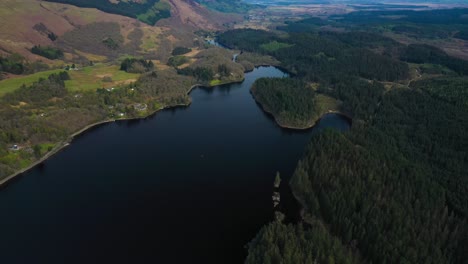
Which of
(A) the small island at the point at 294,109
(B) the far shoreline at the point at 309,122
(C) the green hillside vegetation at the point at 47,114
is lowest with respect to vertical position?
(B) the far shoreline at the point at 309,122

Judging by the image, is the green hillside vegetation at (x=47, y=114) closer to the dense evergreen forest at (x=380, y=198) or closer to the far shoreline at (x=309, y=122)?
the far shoreline at (x=309, y=122)

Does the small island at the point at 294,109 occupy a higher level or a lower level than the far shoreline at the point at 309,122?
higher

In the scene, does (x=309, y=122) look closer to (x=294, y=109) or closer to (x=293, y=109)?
(x=294, y=109)

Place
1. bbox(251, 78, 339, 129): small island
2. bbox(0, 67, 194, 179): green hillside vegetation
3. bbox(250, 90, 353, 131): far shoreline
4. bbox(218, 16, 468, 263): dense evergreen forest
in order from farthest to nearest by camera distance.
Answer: bbox(251, 78, 339, 129): small island
bbox(250, 90, 353, 131): far shoreline
bbox(0, 67, 194, 179): green hillside vegetation
bbox(218, 16, 468, 263): dense evergreen forest

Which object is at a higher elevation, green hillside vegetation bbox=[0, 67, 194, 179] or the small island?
green hillside vegetation bbox=[0, 67, 194, 179]

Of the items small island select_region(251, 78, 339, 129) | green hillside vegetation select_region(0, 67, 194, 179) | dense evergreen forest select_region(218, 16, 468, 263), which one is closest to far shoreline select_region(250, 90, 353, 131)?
small island select_region(251, 78, 339, 129)

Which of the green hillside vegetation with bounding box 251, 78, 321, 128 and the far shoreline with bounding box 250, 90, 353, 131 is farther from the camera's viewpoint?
the green hillside vegetation with bounding box 251, 78, 321, 128

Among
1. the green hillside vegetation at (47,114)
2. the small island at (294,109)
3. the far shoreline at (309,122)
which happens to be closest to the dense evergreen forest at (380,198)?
the far shoreline at (309,122)

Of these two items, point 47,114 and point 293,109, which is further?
point 293,109

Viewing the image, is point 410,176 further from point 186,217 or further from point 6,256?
point 6,256

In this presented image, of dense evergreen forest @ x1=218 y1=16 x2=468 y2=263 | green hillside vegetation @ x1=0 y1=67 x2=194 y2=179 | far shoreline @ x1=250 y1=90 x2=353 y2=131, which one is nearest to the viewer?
Result: dense evergreen forest @ x1=218 y1=16 x2=468 y2=263

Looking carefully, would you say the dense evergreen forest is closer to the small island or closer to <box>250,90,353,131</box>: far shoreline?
<box>250,90,353,131</box>: far shoreline

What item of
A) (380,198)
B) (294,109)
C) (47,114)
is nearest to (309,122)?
(294,109)
